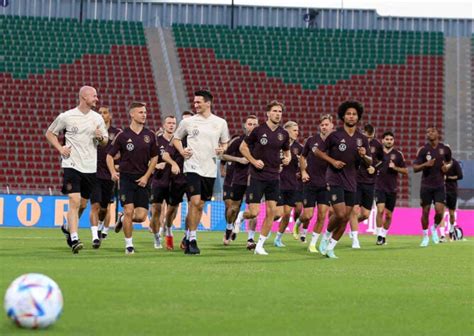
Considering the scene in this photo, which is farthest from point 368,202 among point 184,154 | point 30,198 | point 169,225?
point 30,198

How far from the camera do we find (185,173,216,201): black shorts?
1495 centimetres

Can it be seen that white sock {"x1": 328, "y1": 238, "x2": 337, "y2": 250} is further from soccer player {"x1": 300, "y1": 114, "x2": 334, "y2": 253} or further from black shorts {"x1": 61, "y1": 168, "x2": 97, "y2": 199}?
black shorts {"x1": 61, "y1": 168, "x2": 97, "y2": 199}

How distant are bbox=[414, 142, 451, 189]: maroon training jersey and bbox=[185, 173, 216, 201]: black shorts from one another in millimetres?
7398

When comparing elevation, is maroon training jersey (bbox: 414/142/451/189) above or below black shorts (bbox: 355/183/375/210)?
above

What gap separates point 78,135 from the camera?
47.7 feet

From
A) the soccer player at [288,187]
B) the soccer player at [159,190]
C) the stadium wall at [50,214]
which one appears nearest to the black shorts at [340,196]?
the soccer player at [159,190]

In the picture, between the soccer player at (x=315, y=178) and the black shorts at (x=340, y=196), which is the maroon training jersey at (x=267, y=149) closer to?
the black shorts at (x=340, y=196)

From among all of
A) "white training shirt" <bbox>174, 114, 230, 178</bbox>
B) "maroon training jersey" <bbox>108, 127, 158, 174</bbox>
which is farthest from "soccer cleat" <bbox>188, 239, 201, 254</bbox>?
"maroon training jersey" <bbox>108, 127, 158, 174</bbox>

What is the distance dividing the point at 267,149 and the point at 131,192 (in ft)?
7.28

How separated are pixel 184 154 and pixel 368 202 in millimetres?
6369

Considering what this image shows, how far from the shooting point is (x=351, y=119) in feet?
47.9

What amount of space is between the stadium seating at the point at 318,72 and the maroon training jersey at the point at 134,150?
24072 millimetres

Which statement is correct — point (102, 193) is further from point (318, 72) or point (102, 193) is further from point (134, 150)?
point (318, 72)

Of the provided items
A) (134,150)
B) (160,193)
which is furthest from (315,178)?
(134,150)
